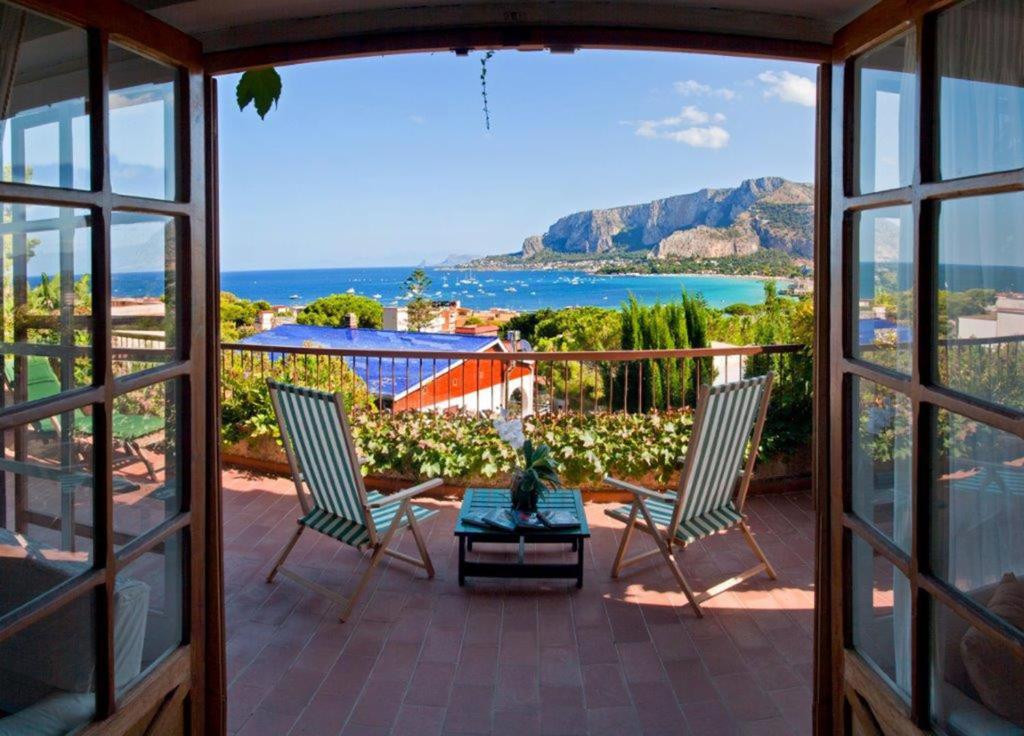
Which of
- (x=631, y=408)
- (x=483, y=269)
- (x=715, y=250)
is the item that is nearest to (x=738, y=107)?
(x=715, y=250)

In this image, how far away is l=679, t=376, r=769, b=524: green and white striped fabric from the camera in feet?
11.7

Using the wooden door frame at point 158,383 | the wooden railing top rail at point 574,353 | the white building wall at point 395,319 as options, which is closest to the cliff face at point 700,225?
the white building wall at point 395,319

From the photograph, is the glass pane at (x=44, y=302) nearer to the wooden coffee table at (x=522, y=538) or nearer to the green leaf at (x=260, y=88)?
the green leaf at (x=260, y=88)

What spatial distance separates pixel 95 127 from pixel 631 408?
18.5 ft

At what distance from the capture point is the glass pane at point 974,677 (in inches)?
50.4

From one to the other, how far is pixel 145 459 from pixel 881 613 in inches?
62.3

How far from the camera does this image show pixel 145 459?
1725mm

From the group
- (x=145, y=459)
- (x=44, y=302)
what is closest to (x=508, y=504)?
(x=145, y=459)

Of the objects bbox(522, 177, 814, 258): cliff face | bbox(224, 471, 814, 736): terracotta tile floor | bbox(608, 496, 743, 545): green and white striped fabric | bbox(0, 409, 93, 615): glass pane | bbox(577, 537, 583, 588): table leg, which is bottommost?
bbox(224, 471, 814, 736): terracotta tile floor

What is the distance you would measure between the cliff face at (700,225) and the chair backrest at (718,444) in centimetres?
3106

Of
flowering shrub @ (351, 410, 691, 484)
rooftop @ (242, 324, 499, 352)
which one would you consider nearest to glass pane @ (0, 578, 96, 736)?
flowering shrub @ (351, 410, 691, 484)

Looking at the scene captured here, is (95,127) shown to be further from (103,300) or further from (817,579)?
(817,579)

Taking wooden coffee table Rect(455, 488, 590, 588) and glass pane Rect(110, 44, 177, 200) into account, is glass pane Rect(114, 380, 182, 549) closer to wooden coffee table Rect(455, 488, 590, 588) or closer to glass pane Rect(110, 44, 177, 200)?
glass pane Rect(110, 44, 177, 200)

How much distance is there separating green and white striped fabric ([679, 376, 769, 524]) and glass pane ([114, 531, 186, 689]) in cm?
225
